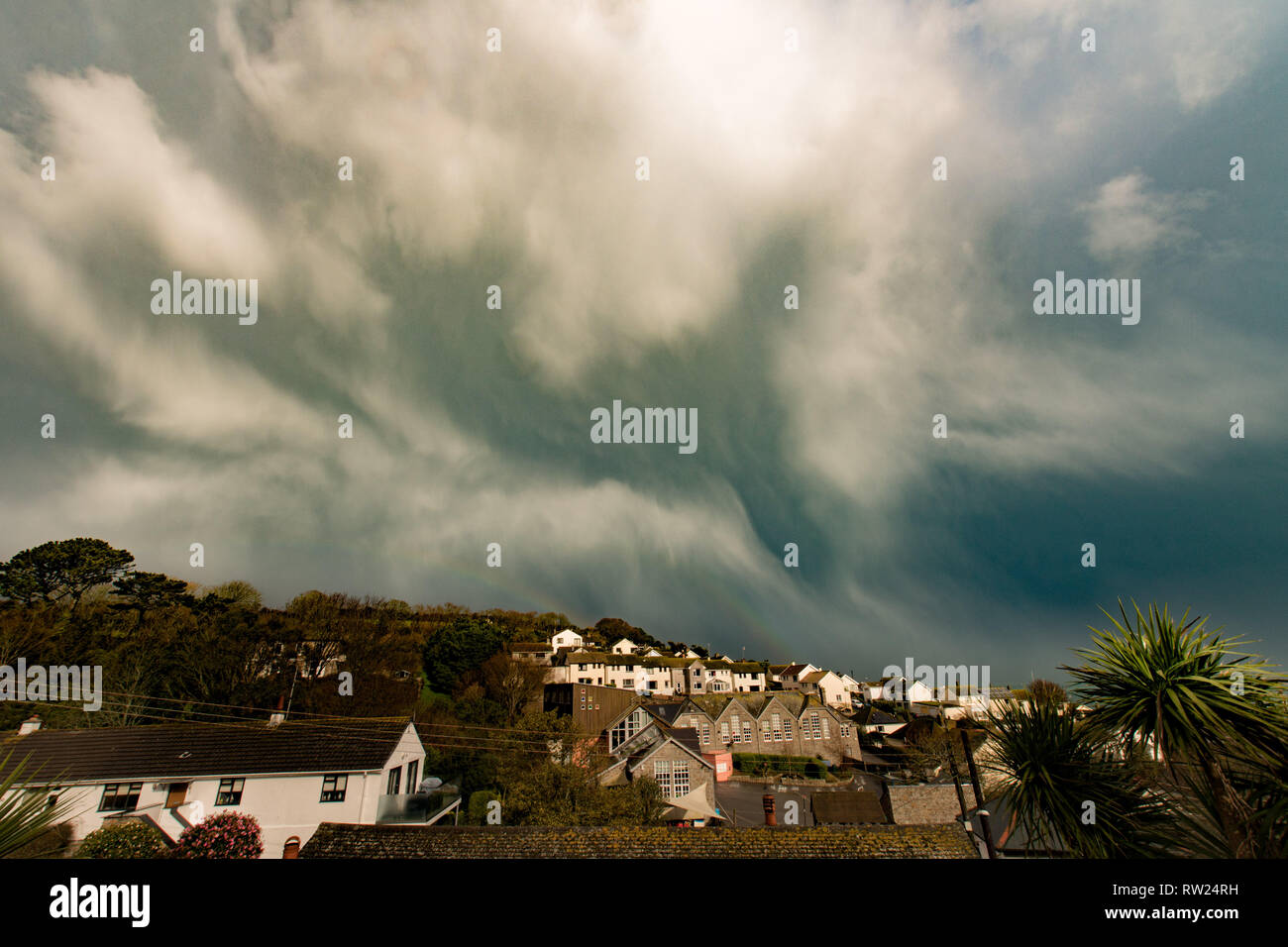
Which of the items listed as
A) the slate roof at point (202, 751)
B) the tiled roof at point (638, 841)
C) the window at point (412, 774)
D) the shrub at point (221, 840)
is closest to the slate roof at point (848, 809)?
the tiled roof at point (638, 841)

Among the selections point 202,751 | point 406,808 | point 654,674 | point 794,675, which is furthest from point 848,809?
point 794,675

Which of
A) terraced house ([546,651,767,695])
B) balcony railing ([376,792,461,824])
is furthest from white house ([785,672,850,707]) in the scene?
balcony railing ([376,792,461,824])

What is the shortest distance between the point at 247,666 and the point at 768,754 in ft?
172

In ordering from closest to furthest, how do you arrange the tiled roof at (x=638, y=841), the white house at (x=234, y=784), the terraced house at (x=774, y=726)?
the tiled roof at (x=638, y=841), the white house at (x=234, y=784), the terraced house at (x=774, y=726)

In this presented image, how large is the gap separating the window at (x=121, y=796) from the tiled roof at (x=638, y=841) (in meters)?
15.4

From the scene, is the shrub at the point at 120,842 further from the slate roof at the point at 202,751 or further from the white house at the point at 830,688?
the white house at the point at 830,688

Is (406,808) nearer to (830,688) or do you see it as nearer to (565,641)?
(565,641)

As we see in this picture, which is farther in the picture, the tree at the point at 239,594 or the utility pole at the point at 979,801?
the tree at the point at 239,594

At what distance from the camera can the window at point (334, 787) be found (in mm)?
27422

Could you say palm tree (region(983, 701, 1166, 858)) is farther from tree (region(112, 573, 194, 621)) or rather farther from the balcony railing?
tree (region(112, 573, 194, 621))

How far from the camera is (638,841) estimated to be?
19156 millimetres

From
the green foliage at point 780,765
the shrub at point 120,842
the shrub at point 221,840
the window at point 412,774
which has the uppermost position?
the shrub at point 120,842

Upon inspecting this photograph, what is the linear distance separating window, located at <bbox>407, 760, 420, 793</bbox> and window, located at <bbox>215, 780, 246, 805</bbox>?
7.91m
